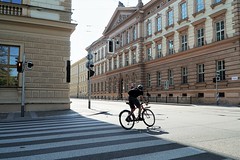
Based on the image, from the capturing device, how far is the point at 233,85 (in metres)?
26.6

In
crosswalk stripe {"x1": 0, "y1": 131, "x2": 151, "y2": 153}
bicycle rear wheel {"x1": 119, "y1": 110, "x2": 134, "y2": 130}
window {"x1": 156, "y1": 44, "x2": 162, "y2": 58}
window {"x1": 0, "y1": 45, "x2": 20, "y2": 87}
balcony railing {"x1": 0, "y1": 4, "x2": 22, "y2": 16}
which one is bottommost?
crosswalk stripe {"x1": 0, "y1": 131, "x2": 151, "y2": 153}

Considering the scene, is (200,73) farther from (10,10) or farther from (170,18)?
(10,10)

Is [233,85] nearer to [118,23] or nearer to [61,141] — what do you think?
[61,141]

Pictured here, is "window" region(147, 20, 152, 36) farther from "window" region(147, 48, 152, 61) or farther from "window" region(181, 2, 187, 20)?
"window" region(181, 2, 187, 20)

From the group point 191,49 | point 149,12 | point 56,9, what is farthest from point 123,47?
point 56,9

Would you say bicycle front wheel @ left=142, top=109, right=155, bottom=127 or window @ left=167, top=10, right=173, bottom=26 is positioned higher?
window @ left=167, top=10, right=173, bottom=26

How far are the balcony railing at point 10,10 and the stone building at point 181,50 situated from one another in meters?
7.30

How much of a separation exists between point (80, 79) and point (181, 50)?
5912cm

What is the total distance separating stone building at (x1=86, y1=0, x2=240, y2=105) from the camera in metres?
27.5

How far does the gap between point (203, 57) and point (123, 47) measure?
2659cm

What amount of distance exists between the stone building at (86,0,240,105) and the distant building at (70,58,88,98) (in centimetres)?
2720

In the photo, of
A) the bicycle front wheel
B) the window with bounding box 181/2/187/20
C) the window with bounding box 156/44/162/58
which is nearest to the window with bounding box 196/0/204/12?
the window with bounding box 181/2/187/20

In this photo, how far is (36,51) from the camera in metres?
17.9

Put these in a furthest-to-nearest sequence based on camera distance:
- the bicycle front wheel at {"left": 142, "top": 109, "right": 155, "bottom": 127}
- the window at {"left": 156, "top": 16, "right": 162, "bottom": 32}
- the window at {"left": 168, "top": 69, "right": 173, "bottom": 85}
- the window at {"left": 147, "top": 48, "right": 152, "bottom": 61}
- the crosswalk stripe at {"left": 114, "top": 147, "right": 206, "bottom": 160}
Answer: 1. the window at {"left": 147, "top": 48, "right": 152, "bottom": 61}
2. the window at {"left": 156, "top": 16, "right": 162, "bottom": 32}
3. the window at {"left": 168, "top": 69, "right": 173, "bottom": 85}
4. the bicycle front wheel at {"left": 142, "top": 109, "right": 155, "bottom": 127}
5. the crosswalk stripe at {"left": 114, "top": 147, "right": 206, "bottom": 160}
